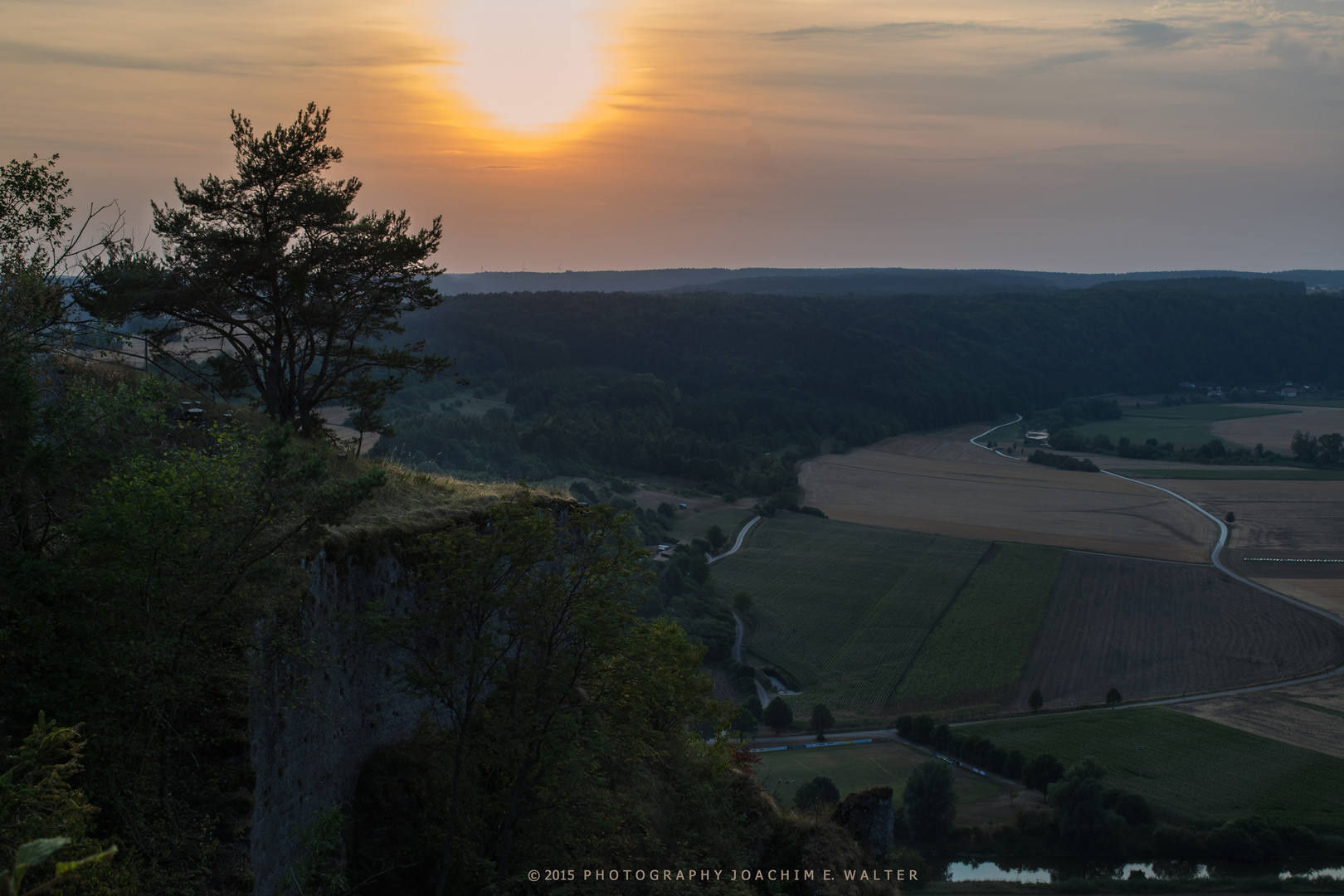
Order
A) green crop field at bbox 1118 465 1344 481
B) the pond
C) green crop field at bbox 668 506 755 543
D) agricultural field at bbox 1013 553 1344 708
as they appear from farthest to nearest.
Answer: green crop field at bbox 1118 465 1344 481 → green crop field at bbox 668 506 755 543 → agricultural field at bbox 1013 553 1344 708 → the pond

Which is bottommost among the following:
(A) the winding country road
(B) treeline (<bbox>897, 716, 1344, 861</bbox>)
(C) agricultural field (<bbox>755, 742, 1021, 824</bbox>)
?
(B) treeline (<bbox>897, 716, 1344, 861</bbox>)

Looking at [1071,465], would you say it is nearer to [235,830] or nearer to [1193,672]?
[1193,672]

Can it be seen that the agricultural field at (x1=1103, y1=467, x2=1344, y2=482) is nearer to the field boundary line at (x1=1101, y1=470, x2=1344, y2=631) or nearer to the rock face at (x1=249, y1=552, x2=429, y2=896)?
the field boundary line at (x1=1101, y1=470, x2=1344, y2=631)

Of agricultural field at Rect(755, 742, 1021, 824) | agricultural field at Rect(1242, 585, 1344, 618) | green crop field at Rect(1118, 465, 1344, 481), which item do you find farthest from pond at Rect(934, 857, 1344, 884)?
green crop field at Rect(1118, 465, 1344, 481)

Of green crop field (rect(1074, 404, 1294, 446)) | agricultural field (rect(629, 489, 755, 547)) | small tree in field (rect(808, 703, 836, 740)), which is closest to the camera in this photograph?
small tree in field (rect(808, 703, 836, 740))

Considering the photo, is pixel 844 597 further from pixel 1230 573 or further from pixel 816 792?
pixel 1230 573

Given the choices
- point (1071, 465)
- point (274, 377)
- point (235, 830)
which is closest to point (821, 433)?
point (1071, 465)

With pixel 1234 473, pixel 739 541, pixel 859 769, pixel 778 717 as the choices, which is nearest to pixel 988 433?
pixel 1234 473

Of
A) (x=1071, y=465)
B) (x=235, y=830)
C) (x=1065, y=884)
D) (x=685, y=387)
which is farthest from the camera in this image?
(x=685, y=387)

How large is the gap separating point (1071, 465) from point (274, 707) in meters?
126

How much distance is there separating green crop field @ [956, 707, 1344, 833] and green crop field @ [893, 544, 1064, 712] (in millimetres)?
4008

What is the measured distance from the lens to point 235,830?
29.3 ft

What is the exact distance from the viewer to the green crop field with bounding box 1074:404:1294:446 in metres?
144

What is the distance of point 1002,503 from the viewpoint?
329 feet
